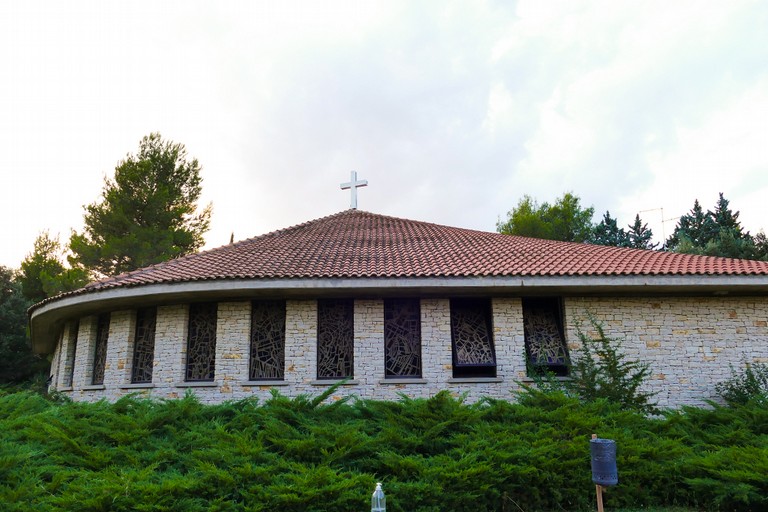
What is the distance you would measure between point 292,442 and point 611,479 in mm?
3906

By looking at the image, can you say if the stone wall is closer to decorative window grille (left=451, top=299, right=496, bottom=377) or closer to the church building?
the church building

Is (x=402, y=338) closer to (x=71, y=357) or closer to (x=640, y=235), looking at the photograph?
(x=71, y=357)

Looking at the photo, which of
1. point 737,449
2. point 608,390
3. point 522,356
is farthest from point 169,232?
point 737,449

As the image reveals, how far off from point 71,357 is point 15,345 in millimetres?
19073

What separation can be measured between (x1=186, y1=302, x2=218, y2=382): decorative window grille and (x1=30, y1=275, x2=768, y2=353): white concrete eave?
29cm

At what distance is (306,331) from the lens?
454 inches

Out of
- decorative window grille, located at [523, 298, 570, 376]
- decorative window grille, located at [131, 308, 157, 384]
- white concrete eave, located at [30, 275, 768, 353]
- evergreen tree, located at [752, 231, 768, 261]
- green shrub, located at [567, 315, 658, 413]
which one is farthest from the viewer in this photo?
evergreen tree, located at [752, 231, 768, 261]

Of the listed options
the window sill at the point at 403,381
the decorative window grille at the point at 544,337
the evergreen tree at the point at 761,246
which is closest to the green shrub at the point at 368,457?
the window sill at the point at 403,381

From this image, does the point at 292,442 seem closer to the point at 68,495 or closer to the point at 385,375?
the point at 68,495

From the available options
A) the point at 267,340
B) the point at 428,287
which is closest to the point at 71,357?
the point at 267,340

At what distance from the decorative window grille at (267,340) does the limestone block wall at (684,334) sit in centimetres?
594

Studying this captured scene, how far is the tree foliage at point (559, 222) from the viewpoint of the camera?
35438 millimetres

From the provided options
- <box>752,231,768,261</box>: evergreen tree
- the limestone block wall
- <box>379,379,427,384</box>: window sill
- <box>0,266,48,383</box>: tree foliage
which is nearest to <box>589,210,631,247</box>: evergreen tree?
<box>752,231,768,261</box>: evergreen tree

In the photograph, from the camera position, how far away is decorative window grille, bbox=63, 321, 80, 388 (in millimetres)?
14133
